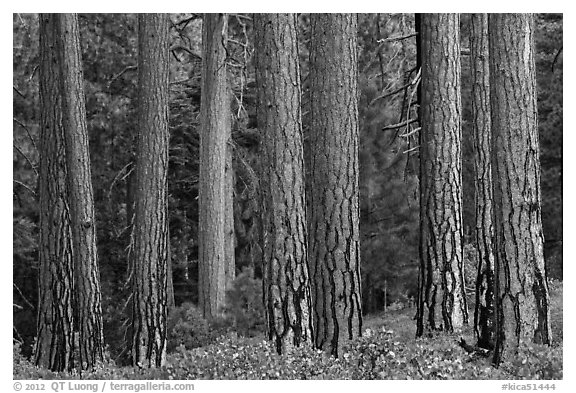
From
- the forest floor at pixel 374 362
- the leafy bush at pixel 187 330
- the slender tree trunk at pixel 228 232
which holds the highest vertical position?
the slender tree trunk at pixel 228 232

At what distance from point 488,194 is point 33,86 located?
1137 cm

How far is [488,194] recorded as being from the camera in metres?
9.60

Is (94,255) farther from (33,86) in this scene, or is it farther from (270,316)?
(33,86)

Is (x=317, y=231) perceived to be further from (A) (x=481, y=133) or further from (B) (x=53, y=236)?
(B) (x=53, y=236)

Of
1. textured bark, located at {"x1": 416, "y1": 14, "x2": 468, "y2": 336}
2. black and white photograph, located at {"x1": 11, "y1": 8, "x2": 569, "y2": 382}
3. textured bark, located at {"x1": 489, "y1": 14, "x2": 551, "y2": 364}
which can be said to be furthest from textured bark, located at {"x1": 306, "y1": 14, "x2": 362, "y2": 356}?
textured bark, located at {"x1": 489, "y1": 14, "x2": 551, "y2": 364}

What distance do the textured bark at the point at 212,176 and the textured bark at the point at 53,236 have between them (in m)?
4.33

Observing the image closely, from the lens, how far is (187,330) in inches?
518

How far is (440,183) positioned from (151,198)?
3767mm

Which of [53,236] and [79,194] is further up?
[79,194]

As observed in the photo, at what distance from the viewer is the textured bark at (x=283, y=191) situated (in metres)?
8.51

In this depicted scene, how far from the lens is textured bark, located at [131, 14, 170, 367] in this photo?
10328 millimetres

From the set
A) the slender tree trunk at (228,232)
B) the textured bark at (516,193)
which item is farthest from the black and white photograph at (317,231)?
the slender tree trunk at (228,232)

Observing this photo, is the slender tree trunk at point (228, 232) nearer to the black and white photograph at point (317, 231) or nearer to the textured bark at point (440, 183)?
the black and white photograph at point (317, 231)

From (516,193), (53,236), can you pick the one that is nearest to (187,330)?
(53,236)
